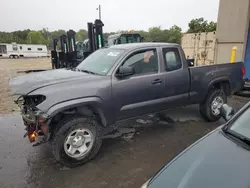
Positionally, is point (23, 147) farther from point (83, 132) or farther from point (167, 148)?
point (167, 148)

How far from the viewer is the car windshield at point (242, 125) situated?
206 cm

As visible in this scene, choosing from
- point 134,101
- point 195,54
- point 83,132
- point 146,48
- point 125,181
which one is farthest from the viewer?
point 195,54

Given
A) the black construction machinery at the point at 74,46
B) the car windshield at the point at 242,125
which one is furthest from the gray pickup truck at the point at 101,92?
the black construction machinery at the point at 74,46

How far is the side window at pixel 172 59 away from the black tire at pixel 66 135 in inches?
76.6

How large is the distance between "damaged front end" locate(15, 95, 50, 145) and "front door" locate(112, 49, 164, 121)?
117cm

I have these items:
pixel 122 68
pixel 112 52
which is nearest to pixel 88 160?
pixel 122 68

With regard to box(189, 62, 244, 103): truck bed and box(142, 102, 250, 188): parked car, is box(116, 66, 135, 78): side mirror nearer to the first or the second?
box(189, 62, 244, 103): truck bed

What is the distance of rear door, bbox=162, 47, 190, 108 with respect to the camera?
435 centimetres

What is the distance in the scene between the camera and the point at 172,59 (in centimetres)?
456

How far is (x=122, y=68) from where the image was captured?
3678 millimetres

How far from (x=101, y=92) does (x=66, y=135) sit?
86 centimetres

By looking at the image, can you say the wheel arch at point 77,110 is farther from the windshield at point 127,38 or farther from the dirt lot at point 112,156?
the windshield at point 127,38

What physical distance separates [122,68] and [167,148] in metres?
1.69

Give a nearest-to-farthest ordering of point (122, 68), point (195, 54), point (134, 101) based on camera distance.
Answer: point (122, 68) → point (134, 101) → point (195, 54)
